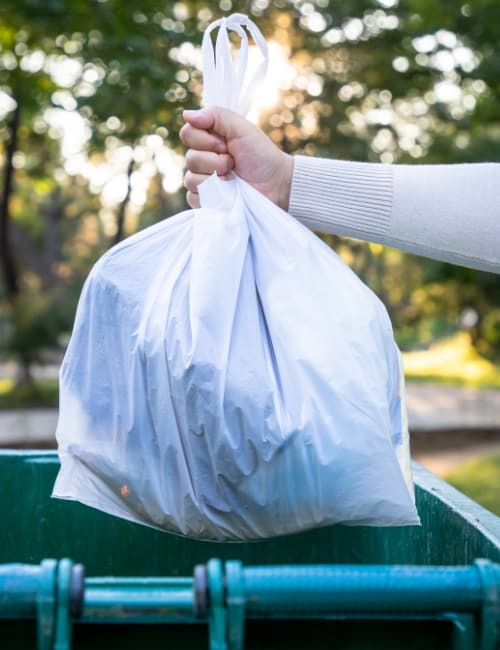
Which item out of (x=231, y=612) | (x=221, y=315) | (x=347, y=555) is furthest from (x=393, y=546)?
(x=231, y=612)

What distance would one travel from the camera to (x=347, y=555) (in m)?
1.96

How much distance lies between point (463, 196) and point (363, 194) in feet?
0.66

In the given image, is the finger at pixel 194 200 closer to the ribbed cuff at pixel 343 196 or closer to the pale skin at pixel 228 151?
the pale skin at pixel 228 151

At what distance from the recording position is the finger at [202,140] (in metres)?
1.81

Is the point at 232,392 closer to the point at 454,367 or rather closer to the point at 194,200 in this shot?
the point at 194,200

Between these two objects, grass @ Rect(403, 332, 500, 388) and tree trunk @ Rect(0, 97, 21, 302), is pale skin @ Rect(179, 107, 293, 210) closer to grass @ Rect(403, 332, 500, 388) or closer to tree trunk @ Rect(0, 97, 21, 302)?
tree trunk @ Rect(0, 97, 21, 302)

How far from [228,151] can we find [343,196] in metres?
0.25

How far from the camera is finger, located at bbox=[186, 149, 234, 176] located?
182cm

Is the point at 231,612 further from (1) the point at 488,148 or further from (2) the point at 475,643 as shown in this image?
(1) the point at 488,148

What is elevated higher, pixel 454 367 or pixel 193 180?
pixel 454 367

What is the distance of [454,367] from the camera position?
24250 mm

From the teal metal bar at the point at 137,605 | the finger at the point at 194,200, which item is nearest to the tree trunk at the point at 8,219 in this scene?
the finger at the point at 194,200

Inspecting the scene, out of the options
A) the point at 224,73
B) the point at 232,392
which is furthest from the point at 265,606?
the point at 224,73

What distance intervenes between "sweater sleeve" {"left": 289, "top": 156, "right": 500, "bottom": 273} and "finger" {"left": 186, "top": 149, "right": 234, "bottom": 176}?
160 mm
